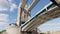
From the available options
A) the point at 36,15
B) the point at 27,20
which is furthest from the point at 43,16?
the point at 27,20

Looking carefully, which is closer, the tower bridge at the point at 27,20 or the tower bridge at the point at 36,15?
the tower bridge at the point at 36,15

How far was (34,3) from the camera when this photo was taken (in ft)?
85.1

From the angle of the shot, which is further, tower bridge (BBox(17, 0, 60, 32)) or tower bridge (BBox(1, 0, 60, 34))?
tower bridge (BBox(1, 0, 60, 34))

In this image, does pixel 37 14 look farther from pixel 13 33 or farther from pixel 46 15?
pixel 13 33

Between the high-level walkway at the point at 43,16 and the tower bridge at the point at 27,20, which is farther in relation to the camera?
the tower bridge at the point at 27,20

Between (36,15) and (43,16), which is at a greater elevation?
(36,15)

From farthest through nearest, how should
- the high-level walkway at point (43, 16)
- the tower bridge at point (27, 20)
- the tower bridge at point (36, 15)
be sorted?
the tower bridge at point (27, 20)
the tower bridge at point (36, 15)
the high-level walkway at point (43, 16)

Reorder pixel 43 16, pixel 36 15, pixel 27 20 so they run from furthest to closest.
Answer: pixel 27 20
pixel 36 15
pixel 43 16

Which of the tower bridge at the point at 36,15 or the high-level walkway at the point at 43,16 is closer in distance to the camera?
the high-level walkway at the point at 43,16

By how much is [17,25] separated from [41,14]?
8.69 m

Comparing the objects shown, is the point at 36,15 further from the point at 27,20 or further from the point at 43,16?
the point at 27,20

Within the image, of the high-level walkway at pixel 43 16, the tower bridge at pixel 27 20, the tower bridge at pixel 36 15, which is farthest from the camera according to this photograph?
the tower bridge at pixel 27 20

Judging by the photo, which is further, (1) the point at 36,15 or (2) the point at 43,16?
(1) the point at 36,15

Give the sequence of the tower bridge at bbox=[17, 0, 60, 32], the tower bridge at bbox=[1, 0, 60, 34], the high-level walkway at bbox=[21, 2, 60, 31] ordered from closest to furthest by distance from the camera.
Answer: the high-level walkway at bbox=[21, 2, 60, 31] → the tower bridge at bbox=[17, 0, 60, 32] → the tower bridge at bbox=[1, 0, 60, 34]
